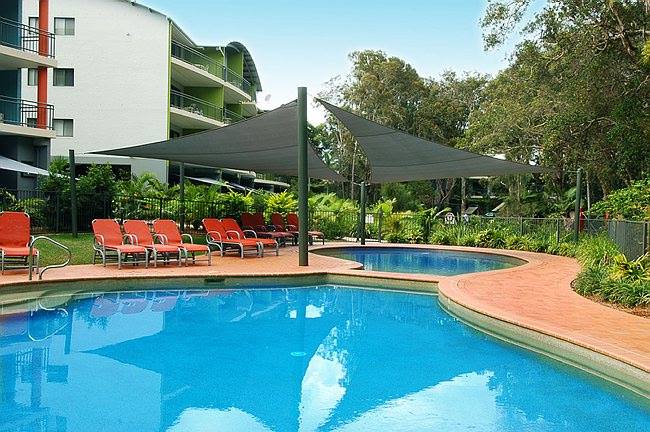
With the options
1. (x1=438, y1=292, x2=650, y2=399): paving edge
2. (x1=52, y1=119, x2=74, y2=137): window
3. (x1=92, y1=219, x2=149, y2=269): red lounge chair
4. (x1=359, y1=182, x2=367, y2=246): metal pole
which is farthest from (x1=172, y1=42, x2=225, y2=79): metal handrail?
(x1=438, y1=292, x2=650, y2=399): paving edge

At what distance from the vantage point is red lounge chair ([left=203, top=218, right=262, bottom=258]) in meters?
14.8

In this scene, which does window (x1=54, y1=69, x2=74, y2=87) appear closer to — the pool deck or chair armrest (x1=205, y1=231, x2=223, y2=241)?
chair armrest (x1=205, y1=231, x2=223, y2=241)

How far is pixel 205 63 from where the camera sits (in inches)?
1542

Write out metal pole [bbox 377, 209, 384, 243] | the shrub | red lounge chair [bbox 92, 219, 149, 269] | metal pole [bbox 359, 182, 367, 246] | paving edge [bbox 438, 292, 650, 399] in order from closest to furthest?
paving edge [bbox 438, 292, 650, 399], red lounge chair [bbox 92, 219, 149, 269], the shrub, metal pole [bbox 359, 182, 367, 246], metal pole [bbox 377, 209, 384, 243]

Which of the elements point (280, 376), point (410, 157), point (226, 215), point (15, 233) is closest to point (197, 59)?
point (226, 215)

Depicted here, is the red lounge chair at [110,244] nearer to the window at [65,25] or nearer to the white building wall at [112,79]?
the white building wall at [112,79]

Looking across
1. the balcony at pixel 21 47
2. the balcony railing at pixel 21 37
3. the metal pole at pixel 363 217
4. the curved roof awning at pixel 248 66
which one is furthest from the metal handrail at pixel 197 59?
the metal pole at pixel 363 217

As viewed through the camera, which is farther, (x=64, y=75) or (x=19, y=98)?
(x=64, y=75)

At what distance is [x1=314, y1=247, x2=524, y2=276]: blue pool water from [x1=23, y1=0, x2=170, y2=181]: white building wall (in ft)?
56.6

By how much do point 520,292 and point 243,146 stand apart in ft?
25.7

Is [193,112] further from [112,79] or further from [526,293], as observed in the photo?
[526,293]

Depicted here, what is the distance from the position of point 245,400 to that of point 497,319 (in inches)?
155

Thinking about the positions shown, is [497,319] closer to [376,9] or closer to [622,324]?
[622,324]

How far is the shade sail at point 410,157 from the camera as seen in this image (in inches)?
495
